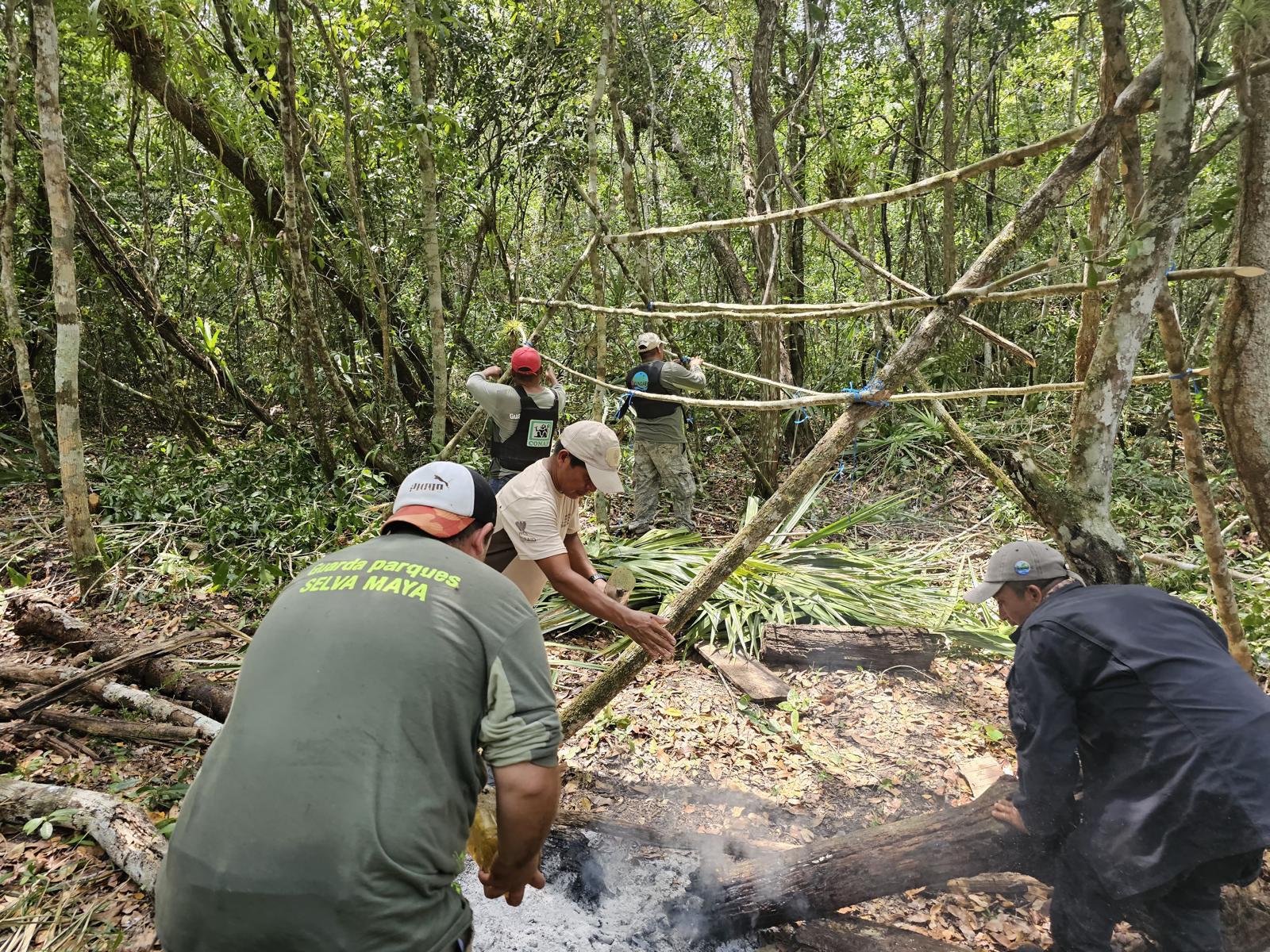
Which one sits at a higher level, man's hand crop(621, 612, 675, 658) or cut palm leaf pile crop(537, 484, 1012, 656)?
man's hand crop(621, 612, 675, 658)

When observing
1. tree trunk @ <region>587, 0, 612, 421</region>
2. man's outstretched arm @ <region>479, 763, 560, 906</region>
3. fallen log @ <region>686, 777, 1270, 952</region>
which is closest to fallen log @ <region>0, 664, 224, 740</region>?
man's outstretched arm @ <region>479, 763, 560, 906</region>

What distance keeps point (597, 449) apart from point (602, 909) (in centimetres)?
180

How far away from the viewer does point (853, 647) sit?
418cm

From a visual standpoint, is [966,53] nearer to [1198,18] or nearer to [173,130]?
[1198,18]

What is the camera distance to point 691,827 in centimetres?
311

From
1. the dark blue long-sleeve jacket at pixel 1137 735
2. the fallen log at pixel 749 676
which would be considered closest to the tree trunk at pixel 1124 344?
the dark blue long-sleeve jacket at pixel 1137 735

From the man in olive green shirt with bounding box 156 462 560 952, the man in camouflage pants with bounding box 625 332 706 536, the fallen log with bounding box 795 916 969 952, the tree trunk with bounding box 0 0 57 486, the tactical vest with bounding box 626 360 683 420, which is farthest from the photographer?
the man in camouflage pants with bounding box 625 332 706 536

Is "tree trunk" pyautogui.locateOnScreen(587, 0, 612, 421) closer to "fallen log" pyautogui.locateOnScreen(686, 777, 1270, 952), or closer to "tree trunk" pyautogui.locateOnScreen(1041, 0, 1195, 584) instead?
"tree trunk" pyautogui.locateOnScreen(1041, 0, 1195, 584)

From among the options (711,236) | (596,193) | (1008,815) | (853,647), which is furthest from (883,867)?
(711,236)

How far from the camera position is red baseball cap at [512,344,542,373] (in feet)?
15.9

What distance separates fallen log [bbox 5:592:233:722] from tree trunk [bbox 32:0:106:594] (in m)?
0.43

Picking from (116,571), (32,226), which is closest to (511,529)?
(116,571)

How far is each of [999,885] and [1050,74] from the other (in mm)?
10337

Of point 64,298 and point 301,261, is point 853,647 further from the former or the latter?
point 64,298
